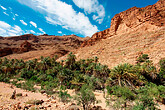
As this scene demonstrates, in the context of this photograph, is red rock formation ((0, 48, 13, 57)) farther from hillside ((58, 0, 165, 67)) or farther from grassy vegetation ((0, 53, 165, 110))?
hillside ((58, 0, 165, 67))

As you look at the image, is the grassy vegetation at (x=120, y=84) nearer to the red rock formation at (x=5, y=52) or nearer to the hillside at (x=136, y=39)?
the hillside at (x=136, y=39)

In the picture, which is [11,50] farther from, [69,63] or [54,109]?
[54,109]

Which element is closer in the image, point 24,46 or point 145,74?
point 145,74

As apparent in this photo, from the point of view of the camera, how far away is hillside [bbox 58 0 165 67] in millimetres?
29197

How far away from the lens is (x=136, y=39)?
124 ft

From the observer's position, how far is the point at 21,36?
126m

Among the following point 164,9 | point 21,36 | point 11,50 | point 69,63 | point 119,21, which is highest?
point 21,36

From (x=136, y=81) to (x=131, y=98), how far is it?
1029 centimetres

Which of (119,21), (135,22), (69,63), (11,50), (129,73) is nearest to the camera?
(129,73)

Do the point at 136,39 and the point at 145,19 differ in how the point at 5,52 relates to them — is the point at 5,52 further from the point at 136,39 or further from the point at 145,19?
the point at 145,19

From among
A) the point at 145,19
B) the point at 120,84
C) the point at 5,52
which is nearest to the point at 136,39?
the point at 145,19

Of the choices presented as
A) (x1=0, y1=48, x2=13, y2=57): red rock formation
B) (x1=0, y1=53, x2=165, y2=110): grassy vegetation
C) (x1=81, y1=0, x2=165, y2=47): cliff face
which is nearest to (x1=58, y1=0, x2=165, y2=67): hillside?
(x1=81, y1=0, x2=165, y2=47): cliff face

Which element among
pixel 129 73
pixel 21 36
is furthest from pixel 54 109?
pixel 21 36

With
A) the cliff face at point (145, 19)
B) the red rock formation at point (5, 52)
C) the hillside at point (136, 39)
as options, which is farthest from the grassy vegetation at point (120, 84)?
the red rock formation at point (5, 52)
